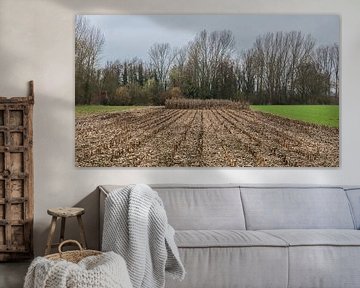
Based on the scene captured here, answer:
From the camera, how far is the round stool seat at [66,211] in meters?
4.11

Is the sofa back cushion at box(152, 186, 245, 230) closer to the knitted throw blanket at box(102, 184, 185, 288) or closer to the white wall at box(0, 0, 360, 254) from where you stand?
the white wall at box(0, 0, 360, 254)

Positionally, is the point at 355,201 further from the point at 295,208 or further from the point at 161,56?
the point at 161,56

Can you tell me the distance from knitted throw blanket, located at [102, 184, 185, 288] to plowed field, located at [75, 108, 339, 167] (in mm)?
1135

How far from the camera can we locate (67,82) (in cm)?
460

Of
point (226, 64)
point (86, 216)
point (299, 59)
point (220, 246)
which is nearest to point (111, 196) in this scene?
point (220, 246)

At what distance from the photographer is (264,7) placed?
4672 millimetres

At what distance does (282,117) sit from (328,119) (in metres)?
0.42

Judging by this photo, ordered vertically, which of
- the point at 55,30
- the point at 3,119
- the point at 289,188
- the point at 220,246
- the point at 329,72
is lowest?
the point at 220,246

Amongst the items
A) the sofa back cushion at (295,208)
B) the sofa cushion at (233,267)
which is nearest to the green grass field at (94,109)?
the sofa back cushion at (295,208)

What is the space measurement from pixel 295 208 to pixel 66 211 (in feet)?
6.12

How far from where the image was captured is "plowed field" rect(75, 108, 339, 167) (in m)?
4.63

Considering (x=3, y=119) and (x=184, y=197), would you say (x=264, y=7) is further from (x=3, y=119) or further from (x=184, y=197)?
(x=3, y=119)

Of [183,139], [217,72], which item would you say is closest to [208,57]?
[217,72]

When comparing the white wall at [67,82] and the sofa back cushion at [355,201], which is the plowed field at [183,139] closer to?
the white wall at [67,82]
